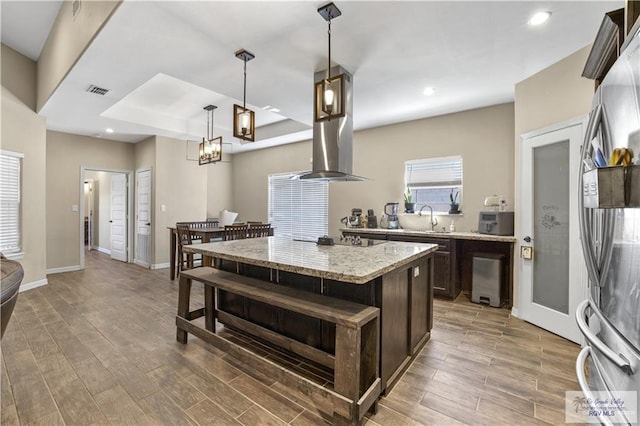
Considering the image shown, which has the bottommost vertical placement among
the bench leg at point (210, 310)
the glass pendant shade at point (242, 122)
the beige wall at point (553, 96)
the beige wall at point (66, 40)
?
the bench leg at point (210, 310)

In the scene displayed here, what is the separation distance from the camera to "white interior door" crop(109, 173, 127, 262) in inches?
269

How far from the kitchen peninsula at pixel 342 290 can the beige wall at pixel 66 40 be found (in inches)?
83.8

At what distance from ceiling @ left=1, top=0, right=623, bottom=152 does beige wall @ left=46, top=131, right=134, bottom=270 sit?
152cm

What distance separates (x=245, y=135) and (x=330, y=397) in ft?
8.05

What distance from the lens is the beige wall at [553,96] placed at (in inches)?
107

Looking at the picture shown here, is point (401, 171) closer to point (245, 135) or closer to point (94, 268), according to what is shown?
point (245, 135)

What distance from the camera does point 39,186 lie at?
181 inches

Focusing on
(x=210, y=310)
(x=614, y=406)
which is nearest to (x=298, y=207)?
(x=210, y=310)

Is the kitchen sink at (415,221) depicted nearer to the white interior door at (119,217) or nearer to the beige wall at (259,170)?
the beige wall at (259,170)

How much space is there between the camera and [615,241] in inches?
41.2

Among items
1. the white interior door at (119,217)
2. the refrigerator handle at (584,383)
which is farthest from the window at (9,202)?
the refrigerator handle at (584,383)

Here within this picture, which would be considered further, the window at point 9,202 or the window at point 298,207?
the window at point 298,207

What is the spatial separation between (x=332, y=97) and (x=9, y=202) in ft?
16.6

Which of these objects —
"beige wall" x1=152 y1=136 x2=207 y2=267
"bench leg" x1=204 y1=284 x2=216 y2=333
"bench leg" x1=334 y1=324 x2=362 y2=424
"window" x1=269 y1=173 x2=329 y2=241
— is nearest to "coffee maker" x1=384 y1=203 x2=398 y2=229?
"window" x1=269 y1=173 x2=329 y2=241
